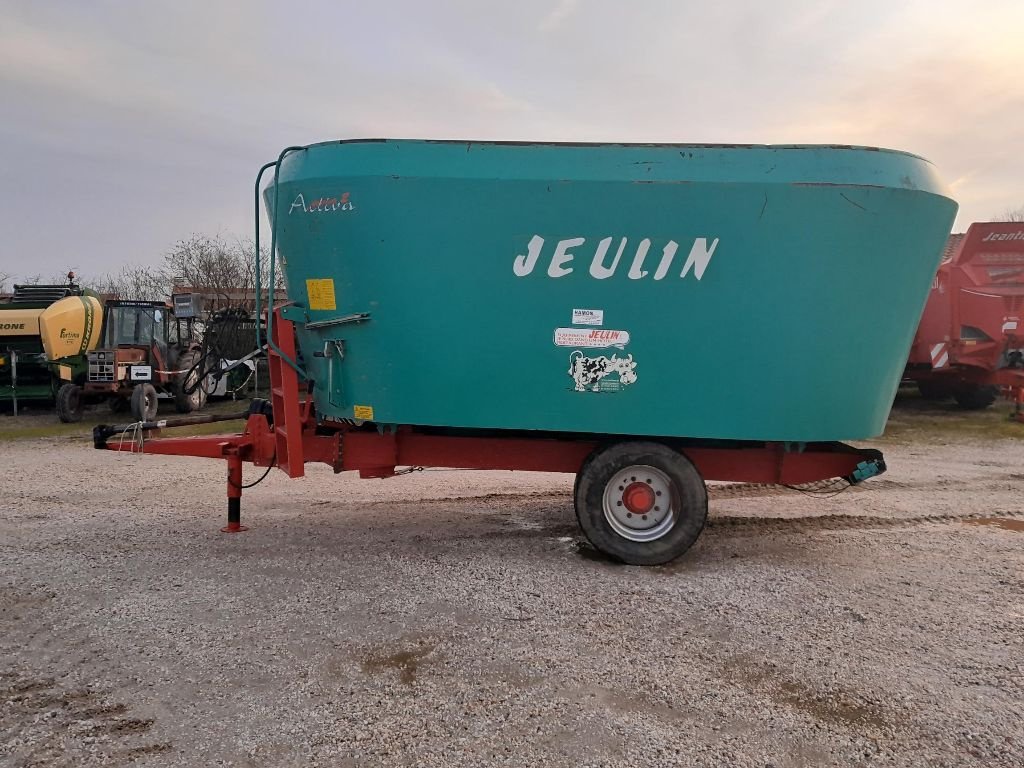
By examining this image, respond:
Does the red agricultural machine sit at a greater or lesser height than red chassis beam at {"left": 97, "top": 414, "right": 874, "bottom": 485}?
greater

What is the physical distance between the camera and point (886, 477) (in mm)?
7875

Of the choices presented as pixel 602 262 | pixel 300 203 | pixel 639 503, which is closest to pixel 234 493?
pixel 300 203

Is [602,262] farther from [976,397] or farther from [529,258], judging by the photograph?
[976,397]

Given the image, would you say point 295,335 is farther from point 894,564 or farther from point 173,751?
point 894,564

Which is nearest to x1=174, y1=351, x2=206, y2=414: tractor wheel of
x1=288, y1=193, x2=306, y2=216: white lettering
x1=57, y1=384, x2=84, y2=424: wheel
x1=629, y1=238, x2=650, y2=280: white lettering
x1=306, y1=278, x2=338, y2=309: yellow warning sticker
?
x1=57, y1=384, x2=84, y2=424: wheel

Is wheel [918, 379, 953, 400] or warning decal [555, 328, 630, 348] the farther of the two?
wheel [918, 379, 953, 400]

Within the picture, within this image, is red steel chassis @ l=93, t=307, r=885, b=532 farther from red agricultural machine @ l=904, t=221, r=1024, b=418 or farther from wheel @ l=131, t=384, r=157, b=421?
red agricultural machine @ l=904, t=221, r=1024, b=418

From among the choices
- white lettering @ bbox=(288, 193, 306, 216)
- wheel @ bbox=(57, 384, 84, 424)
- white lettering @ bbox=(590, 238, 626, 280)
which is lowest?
wheel @ bbox=(57, 384, 84, 424)

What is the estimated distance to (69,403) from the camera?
12797mm

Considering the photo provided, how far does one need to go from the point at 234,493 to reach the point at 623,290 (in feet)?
10.9

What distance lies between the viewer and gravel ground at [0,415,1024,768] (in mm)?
2797

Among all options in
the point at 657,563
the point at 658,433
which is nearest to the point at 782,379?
the point at 658,433

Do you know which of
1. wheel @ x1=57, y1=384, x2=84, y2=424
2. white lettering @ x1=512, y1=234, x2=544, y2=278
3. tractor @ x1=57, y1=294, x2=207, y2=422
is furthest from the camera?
tractor @ x1=57, y1=294, x2=207, y2=422

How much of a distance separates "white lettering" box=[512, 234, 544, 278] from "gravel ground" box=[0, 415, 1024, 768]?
196 cm
